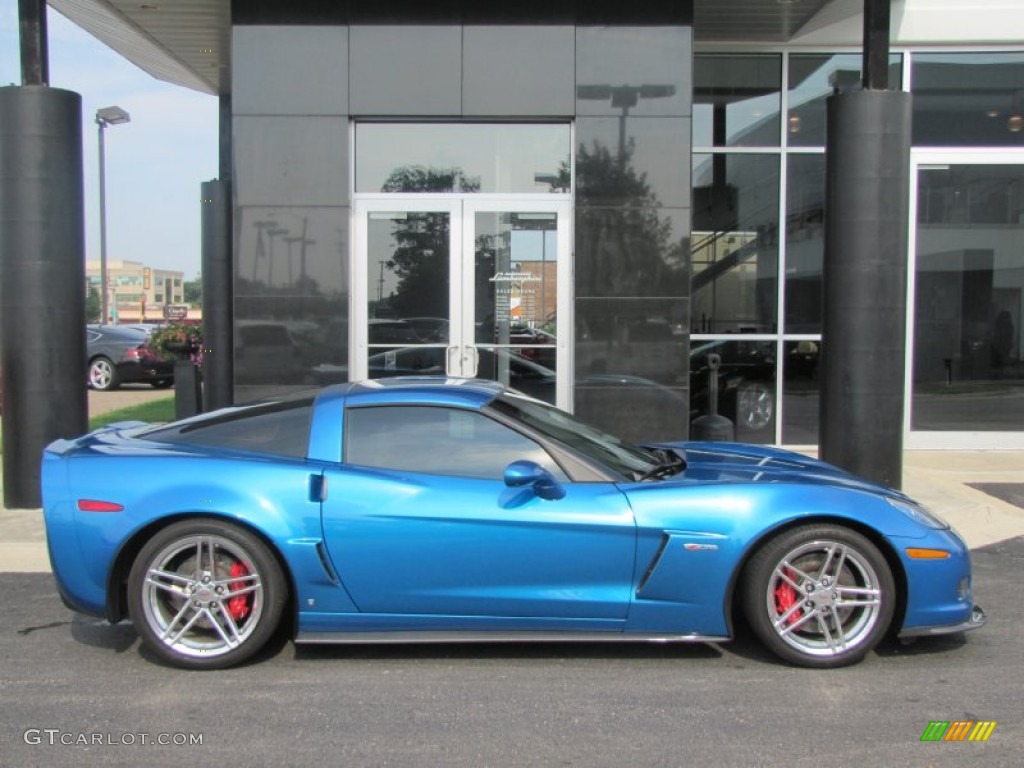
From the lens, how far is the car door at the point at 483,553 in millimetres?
4145

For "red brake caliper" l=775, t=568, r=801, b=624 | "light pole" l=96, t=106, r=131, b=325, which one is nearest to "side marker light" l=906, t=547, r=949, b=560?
"red brake caliper" l=775, t=568, r=801, b=624

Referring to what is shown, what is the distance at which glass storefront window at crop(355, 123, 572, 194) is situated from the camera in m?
9.36

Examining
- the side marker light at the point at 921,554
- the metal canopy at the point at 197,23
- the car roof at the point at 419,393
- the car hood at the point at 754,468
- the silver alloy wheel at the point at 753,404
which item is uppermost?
the metal canopy at the point at 197,23

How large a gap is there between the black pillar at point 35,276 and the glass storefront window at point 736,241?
6.77m

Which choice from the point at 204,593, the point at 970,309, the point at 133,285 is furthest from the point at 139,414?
the point at 133,285

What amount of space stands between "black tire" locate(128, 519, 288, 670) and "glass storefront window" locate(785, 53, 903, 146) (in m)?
8.99

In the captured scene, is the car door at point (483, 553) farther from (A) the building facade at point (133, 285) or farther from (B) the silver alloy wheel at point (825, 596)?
(A) the building facade at point (133, 285)

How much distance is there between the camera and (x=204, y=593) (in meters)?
4.21

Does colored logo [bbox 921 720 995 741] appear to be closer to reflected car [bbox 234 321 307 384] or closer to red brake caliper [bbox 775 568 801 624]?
red brake caliper [bbox 775 568 801 624]

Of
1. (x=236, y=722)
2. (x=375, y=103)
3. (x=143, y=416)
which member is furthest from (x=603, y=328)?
(x=143, y=416)

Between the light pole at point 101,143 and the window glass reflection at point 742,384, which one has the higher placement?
the light pole at point 101,143

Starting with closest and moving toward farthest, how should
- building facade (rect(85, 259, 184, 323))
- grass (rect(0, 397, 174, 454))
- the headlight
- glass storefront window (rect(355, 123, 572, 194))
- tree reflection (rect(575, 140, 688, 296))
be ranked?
1. the headlight
2. tree reflection (rect(575, 140, 688, 296))
3. glass storefront window (rect(355, 123, 572, 194))
4. grass (rect(0, 397, 174, 454))
5. building facade (rect(85, 259, 184, 323))

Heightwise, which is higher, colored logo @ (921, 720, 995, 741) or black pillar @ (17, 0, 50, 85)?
black pillar @ (17, 0, 50, 85)

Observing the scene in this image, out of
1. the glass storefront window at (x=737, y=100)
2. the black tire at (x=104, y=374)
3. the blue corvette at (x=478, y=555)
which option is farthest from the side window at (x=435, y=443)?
the black tire at (x=104, y=374)
